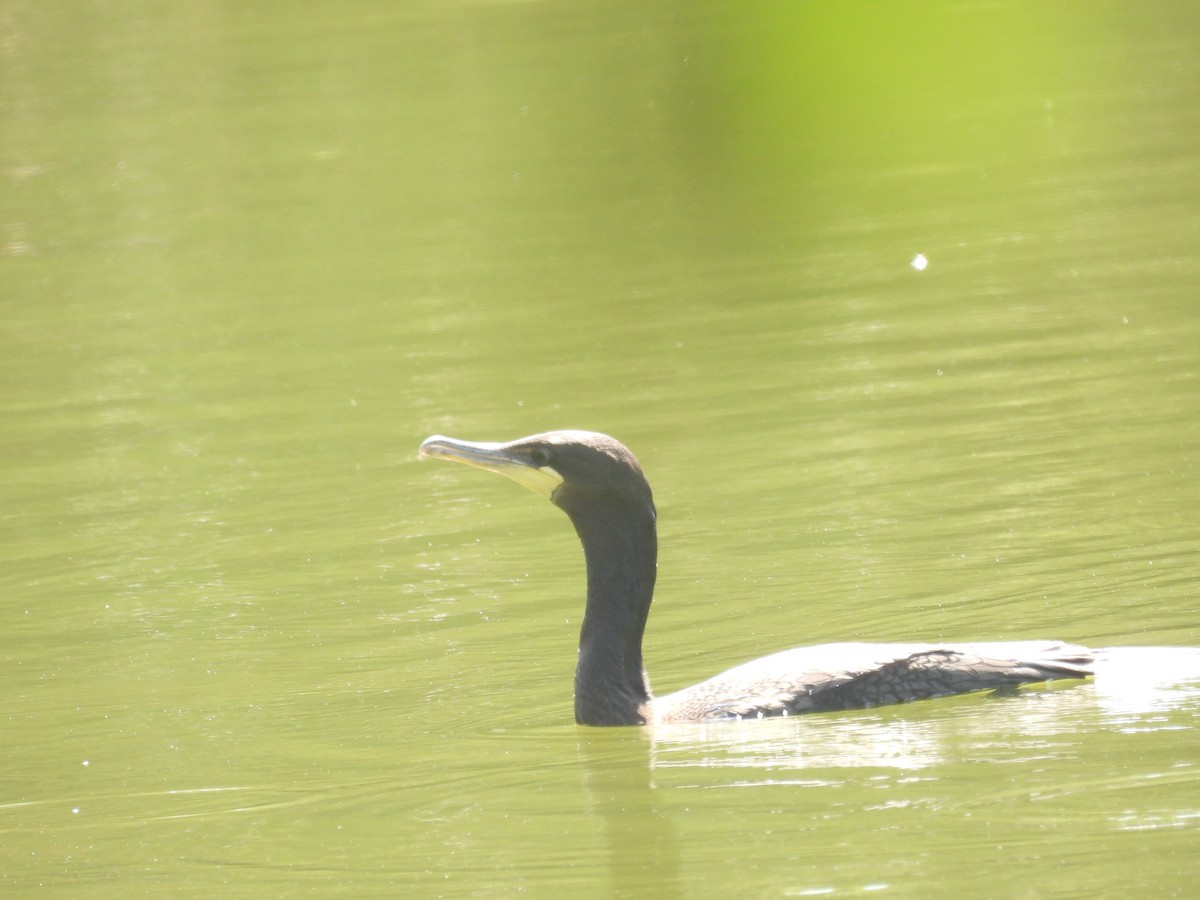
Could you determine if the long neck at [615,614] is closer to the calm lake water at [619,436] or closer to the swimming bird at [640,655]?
the swimming bird at [640,655]

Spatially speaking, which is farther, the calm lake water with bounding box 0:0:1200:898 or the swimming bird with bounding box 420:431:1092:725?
the swimming bird with bounding box 420:431:1092:725

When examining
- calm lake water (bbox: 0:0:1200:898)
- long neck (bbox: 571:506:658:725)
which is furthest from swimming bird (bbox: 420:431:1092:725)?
calm lake water (bbox: 0:0:1200:898)

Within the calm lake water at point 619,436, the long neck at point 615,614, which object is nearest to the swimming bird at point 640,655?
the long neck at point 615,614

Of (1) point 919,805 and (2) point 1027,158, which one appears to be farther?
(2) point 1027,158

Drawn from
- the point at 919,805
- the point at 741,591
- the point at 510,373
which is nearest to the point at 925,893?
the point at 919,805

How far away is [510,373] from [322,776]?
24.2 feet

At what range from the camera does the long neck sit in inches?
304

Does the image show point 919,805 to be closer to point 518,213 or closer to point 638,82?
point 518,213

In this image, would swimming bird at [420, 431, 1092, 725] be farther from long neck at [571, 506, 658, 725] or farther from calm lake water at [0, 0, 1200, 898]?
calm lake water at [0, 0, 1200, 898]

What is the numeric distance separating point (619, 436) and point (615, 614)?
487cm

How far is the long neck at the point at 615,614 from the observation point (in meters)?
7.71

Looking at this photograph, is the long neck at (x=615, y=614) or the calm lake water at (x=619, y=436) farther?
the long neck at (x=615, y=614)

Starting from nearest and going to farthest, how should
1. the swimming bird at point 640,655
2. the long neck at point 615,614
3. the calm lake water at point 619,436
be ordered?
1. the calm lake water at point 619,436
2. the swimming bird at point 640,655
3. the long neck at point 615,614

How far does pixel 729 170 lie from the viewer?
74.8 feet
